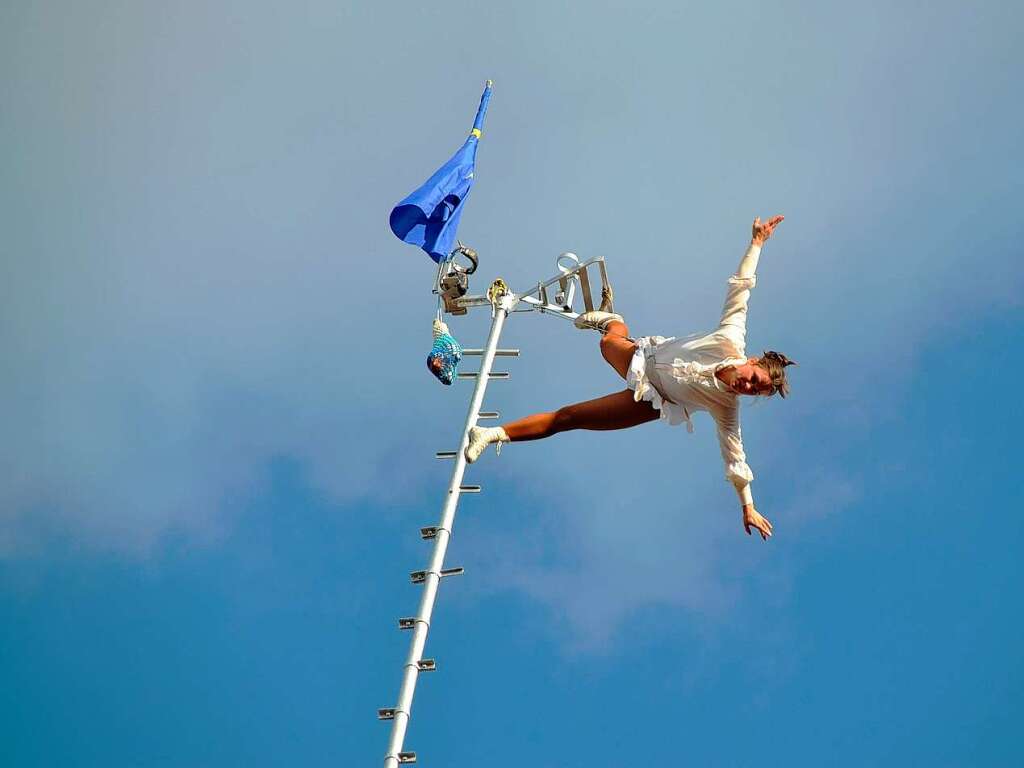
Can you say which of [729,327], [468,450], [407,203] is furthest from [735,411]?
[407,203]

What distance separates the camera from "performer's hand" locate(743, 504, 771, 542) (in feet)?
35.5

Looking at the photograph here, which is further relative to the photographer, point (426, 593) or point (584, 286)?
point (584, 286)

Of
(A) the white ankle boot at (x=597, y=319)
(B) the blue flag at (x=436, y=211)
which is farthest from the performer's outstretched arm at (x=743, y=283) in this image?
(B) the blue flag at (x=436, y=211)

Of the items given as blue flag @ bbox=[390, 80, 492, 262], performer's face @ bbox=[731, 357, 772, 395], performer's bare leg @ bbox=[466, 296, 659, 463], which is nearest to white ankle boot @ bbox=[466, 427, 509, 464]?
performer's bare leg @ bbox=[466, 296, 659, 463]

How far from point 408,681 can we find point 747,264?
4.51m

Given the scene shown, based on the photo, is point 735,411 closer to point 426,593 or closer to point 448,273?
point 426,593

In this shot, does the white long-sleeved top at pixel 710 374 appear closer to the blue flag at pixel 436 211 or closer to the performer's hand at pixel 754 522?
the performer's hand at pixel 754 522

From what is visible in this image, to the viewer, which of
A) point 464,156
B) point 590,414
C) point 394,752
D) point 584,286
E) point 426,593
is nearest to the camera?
point 394,752

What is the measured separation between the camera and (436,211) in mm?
13617

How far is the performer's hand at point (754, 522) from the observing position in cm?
1083

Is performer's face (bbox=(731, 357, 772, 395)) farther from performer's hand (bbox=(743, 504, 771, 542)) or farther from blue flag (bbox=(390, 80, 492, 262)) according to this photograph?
blue flag (bbox=(390, 80, 492, 262))

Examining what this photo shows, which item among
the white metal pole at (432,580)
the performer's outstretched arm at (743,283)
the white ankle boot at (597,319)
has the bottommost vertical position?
the white metal pole at (432,580)

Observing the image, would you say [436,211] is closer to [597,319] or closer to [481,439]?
[597,319]

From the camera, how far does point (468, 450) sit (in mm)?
11398
